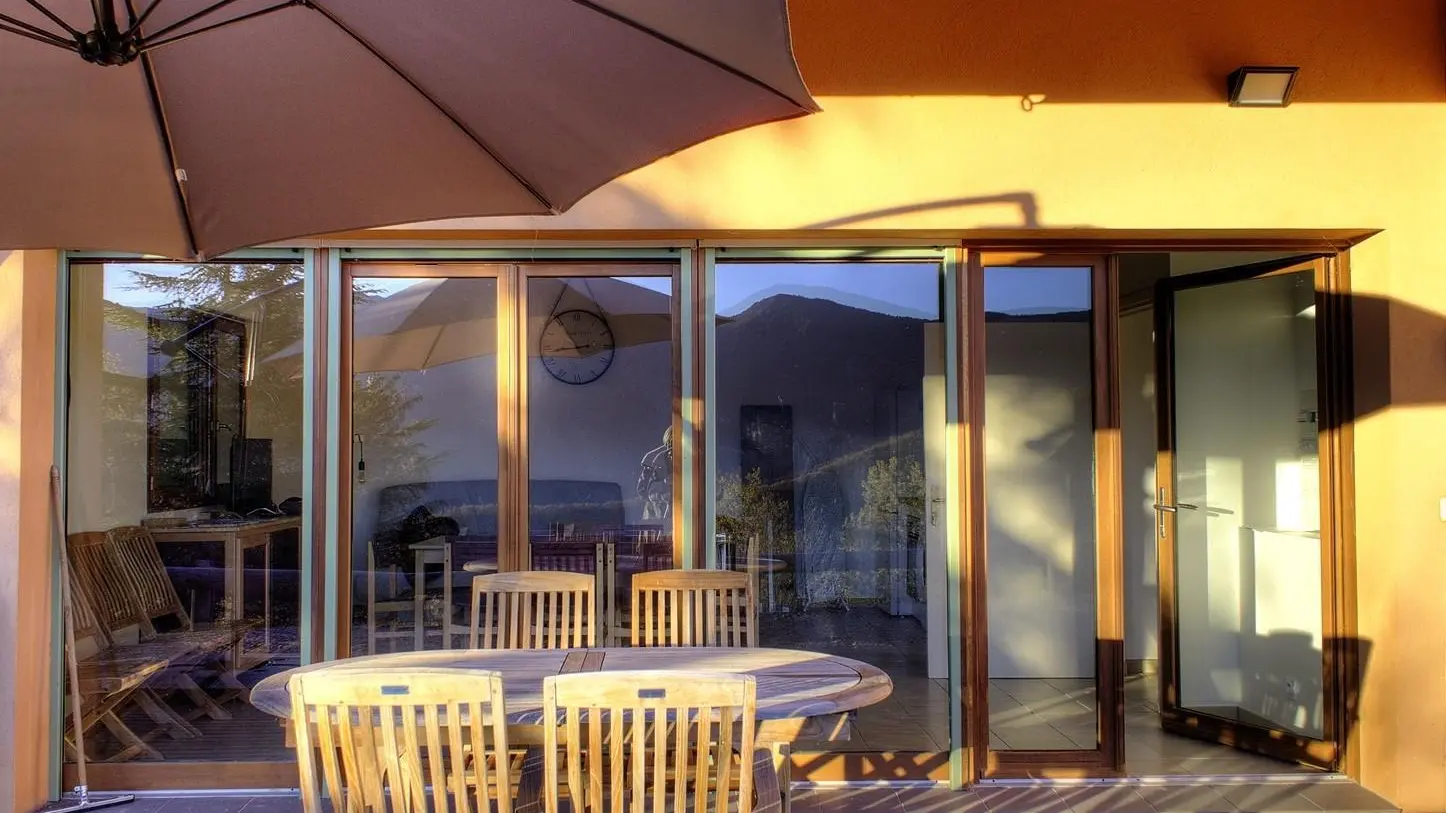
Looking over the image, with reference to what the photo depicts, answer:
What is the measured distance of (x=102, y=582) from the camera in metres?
4.03

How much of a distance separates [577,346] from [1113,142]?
7.91 ft

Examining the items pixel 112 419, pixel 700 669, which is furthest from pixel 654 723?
pixel 112 419

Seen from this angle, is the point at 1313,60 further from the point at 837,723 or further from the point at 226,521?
the point at 226,521

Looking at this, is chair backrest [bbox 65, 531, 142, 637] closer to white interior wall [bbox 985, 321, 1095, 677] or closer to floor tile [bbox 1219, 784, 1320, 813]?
white interior wall [bbox 985, 321, 1095, 677]

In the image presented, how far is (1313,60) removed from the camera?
12.8 ft

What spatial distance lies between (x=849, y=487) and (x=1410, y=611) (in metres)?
2.29

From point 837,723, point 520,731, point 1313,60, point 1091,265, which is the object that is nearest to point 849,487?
point 837,723

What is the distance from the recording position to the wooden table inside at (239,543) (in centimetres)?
409

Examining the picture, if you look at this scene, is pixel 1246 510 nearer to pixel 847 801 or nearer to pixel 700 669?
pixel 847 801

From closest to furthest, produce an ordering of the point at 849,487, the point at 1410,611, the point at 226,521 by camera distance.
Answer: the point at 1410,611 < the point at 226,521 < the point at 849,487

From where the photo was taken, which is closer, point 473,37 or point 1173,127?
point 473,37

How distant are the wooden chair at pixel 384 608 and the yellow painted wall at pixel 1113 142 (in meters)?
1.53

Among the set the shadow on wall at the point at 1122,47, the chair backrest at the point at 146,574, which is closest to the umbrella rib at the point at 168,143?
the chair backrest at the point at 146,574

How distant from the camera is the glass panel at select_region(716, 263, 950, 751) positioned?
166 inches
